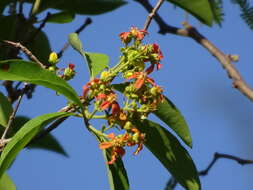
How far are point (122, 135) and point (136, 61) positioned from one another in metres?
0.18

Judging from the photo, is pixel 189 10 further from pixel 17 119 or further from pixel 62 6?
pixel 17 119

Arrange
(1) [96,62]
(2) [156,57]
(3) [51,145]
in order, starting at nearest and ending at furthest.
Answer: (2) [156,57] < (1) [96,62] < (3) [51,145]

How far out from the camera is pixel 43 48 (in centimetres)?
229

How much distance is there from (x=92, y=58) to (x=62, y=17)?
0.58m

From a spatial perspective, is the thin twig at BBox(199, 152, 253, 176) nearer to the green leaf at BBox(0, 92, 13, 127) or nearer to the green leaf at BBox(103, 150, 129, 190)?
the green leaf at BBox(103, 150, 129, 190)

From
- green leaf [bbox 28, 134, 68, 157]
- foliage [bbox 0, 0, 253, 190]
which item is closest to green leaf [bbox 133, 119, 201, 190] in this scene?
foliage [bbox 0, 0, 253, 190]

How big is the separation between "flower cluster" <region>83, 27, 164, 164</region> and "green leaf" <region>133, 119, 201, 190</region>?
119 mm

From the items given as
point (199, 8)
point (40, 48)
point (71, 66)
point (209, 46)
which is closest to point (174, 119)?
point (71, 66)

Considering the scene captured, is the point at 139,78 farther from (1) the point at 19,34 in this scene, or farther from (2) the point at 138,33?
(1) the point at 19,34

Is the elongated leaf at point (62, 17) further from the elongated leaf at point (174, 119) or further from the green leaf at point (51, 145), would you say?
the elongated leaf at point (174, 119)

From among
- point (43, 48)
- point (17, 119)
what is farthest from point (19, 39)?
point (17, 119)

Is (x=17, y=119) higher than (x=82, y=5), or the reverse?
(x=82, y=5)

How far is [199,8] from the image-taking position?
212cm

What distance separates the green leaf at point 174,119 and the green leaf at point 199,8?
50 centimetres
